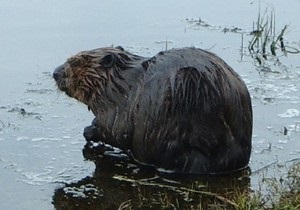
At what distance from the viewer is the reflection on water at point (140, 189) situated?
5.38 m

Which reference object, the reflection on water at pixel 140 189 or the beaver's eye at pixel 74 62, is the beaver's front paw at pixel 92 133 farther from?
the beaver's eye at pixel 74 62

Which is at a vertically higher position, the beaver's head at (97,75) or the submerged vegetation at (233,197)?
the beaver's head at (97,75)

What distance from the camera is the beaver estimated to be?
18.5 ft

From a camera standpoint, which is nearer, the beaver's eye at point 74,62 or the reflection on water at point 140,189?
the reflection on water at point 140,189

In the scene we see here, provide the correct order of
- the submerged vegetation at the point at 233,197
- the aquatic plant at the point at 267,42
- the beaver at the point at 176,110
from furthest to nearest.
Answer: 1. the aquatic plant at the point at 267,42
2. the beaver at the point at 176,110
3. the submerged vegetation at the point at 233,197

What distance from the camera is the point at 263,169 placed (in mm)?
5898

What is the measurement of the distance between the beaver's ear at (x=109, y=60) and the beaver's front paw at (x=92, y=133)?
388 millimetres

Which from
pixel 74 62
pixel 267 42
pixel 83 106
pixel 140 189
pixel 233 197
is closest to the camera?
pixel 233 197

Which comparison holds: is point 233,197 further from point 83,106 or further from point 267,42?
point 267,42

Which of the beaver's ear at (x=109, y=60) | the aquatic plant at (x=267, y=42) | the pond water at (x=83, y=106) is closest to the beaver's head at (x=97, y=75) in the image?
the beaver's ear at (x=109, y=60)

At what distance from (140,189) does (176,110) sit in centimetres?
51

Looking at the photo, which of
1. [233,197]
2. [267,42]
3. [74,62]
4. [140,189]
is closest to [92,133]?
[74,62]

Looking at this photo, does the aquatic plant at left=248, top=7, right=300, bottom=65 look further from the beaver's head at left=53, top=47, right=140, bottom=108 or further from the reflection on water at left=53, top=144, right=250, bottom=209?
the reflection on water at left=53, top=144, right=250, bottom=209

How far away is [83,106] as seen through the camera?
693 centimetres
